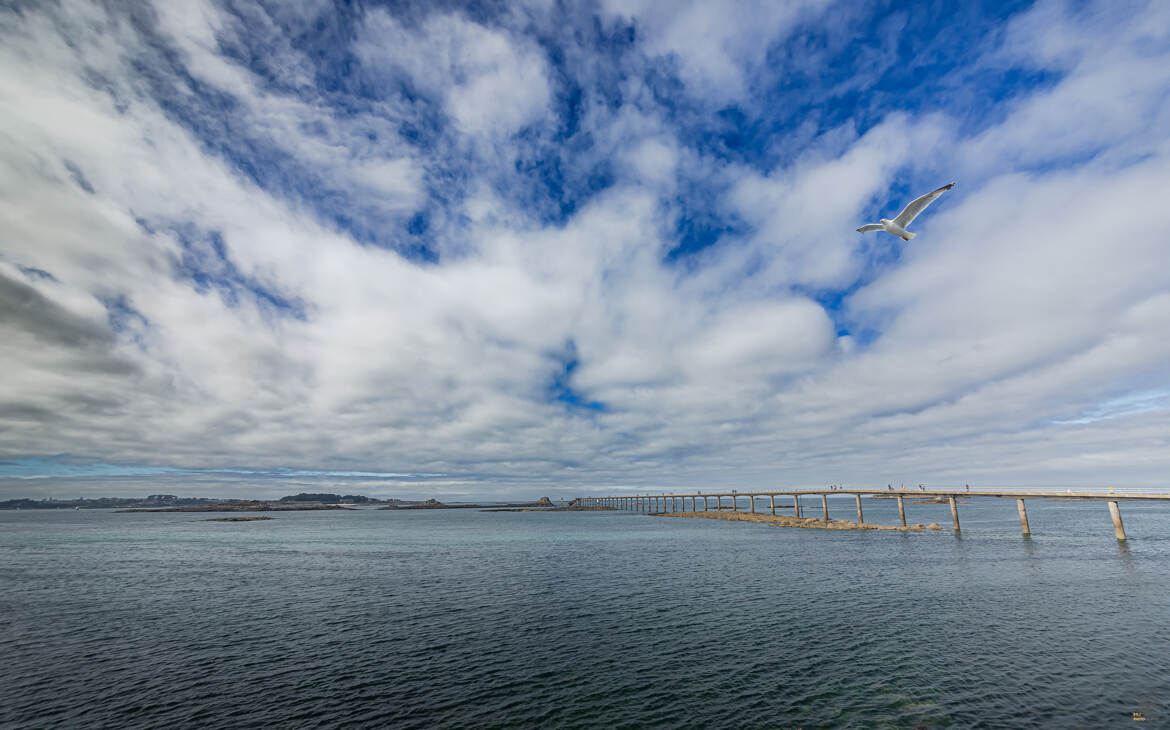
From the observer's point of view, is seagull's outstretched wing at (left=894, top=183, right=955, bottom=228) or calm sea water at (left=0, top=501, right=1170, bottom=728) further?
seagull's outstretched wing at (left=894, top=183, right=955, bottom=228)

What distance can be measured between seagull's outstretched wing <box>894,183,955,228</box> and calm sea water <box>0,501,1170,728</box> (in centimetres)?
2108

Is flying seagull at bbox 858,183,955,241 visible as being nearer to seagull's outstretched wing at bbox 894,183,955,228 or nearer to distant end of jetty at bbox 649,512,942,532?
seagull's outstretched wing at bbox 894,183,955,228

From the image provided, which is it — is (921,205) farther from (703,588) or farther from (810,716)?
(703,588)

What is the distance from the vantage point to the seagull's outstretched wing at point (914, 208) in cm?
2389

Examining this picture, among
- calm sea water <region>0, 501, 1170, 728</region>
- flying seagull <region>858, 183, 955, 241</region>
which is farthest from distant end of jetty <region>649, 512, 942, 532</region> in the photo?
flying seagull <region>858, 183, 955, 241</region>

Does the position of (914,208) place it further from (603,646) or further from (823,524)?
(823,524)

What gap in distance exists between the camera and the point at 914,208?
26.0 m

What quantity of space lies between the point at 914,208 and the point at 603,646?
2823 cm

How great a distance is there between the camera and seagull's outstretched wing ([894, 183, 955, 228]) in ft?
78.4

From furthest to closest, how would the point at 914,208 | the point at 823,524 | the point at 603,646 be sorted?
the point at 823,524 → the point at 914,208 → the point at 603,646

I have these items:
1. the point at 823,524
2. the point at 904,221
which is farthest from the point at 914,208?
the point at 823,524

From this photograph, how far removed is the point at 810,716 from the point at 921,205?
24897 mm

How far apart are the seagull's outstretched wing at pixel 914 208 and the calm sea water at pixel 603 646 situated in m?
21.1

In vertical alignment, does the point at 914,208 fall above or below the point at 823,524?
above
